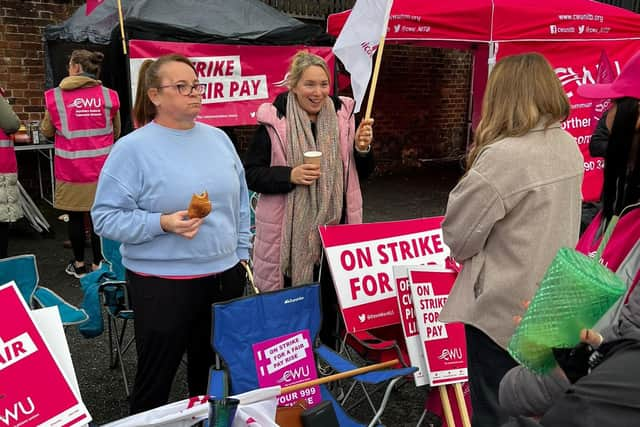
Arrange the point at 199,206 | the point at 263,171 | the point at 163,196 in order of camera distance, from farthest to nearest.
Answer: the point at 263,171 → the point at 163,196 → the point at 199,206

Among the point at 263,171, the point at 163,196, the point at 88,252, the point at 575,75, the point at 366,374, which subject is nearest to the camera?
the point at 163,196

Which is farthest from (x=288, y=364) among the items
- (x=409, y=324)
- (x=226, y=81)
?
(x=226, y=81)

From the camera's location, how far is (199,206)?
2.09 m

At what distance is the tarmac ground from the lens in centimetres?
322

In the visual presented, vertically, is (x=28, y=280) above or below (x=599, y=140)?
below

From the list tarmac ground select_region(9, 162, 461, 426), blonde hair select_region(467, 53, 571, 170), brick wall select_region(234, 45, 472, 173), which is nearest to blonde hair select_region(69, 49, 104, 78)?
tarmac ground select_region(9, 162, 461, 426)

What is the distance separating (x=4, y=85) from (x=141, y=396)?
5.89 meters

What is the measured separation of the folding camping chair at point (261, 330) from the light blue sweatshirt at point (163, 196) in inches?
9.2

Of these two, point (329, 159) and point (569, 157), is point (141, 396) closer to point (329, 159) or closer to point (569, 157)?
point (329, 159)

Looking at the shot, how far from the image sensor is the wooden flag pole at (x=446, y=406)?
8.73ft

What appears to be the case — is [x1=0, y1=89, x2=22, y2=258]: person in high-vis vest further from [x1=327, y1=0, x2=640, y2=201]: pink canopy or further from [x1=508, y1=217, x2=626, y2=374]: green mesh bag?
[x1=508, y1=217, x2=626, y2=374]: green mesh bag

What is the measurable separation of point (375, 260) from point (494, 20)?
3406mm

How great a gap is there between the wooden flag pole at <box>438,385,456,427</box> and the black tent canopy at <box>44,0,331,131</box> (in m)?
3.99

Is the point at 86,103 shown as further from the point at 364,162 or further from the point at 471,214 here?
the point at 471,214
